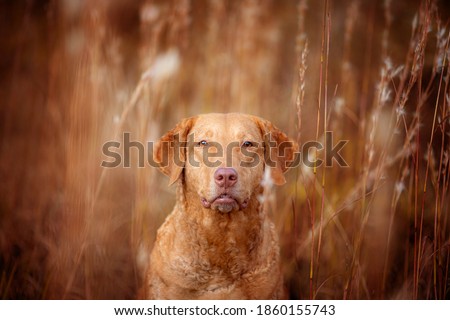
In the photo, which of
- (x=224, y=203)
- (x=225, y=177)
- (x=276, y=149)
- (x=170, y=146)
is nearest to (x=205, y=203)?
(x=224, y=203)

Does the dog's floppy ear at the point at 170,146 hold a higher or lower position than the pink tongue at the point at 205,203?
higher

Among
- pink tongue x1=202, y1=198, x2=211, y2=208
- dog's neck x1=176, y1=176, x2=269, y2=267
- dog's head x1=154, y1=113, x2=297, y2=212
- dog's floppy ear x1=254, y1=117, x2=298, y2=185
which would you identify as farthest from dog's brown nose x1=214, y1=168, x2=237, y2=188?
dog's floppy ear x1=254, y1=117, x2=298, y2=185

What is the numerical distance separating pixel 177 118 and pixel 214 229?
175cm

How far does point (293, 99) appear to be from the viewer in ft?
13.7

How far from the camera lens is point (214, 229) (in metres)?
3.11

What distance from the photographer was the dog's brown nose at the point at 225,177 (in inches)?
108

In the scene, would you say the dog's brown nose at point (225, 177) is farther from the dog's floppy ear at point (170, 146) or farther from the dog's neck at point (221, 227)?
the dog's floppy ear at point (170, 146)

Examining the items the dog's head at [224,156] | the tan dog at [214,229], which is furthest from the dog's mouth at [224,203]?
the tan dog at [214,229]

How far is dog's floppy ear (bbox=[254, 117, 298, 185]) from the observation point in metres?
3.23

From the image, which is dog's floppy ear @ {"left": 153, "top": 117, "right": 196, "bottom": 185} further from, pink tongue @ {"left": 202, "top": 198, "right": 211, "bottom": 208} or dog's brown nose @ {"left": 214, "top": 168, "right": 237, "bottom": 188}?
dog's brown nose @ {"left": 214, "top": 168, "right": 237, "bottom": 188}

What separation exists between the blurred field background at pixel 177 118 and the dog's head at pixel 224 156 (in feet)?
1.91
